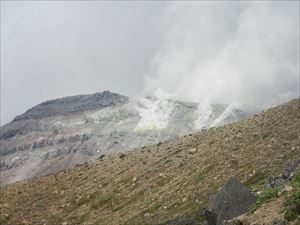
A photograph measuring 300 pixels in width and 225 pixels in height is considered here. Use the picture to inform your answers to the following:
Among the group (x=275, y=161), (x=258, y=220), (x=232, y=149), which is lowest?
(x=258, y=220)

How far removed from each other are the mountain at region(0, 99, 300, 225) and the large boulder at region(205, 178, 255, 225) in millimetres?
6547

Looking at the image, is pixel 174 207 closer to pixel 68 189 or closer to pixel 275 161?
pixel 275 161

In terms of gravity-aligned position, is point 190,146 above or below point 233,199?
above

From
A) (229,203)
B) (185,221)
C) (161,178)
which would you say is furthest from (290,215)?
(161,178)

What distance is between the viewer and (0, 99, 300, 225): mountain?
40.3 m

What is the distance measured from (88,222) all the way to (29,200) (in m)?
11.3

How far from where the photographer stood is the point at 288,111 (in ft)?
177

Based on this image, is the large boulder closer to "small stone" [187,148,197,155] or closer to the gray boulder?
the gray boulder

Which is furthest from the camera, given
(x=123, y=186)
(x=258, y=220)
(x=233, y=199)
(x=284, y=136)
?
(x=123, y=186)

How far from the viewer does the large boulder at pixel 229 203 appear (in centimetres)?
2536

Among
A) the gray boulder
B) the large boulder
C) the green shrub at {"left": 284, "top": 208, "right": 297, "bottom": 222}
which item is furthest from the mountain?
the green shrub at {"left": 284, "top": 208, "right": 297, "bottom": 222}

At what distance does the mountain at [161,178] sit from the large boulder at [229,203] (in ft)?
21.5

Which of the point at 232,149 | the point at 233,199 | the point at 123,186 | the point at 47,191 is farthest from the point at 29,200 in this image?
the point at 233,199

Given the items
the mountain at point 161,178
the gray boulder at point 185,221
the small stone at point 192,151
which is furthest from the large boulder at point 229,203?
the small stone at point 192,151
